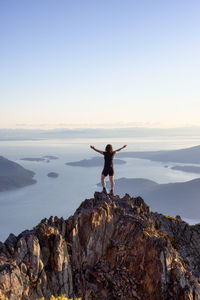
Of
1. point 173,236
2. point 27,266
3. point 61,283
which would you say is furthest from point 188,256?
point 27,266

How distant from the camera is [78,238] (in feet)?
61.2

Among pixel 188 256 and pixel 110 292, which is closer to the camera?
pixel 110 292

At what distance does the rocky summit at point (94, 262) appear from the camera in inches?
595

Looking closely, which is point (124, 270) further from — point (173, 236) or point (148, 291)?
point (173, 236)

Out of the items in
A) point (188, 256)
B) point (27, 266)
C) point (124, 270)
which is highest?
point (27, 266)

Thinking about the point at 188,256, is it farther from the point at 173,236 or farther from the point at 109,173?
the point at 109,173

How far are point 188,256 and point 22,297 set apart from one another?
16170mm

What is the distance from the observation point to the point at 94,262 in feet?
59.1

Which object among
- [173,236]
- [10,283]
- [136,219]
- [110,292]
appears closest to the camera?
[10,283]

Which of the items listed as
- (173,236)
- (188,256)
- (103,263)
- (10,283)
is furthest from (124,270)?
(173,236)

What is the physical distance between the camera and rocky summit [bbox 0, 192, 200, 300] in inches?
595

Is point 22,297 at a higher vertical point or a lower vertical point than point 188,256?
higher

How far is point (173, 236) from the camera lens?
27.4 meters

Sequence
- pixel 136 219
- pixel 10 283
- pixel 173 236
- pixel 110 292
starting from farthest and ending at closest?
pixel 173 236 → pixel 136 219 → pixel 110 292 → pixel 10 283
